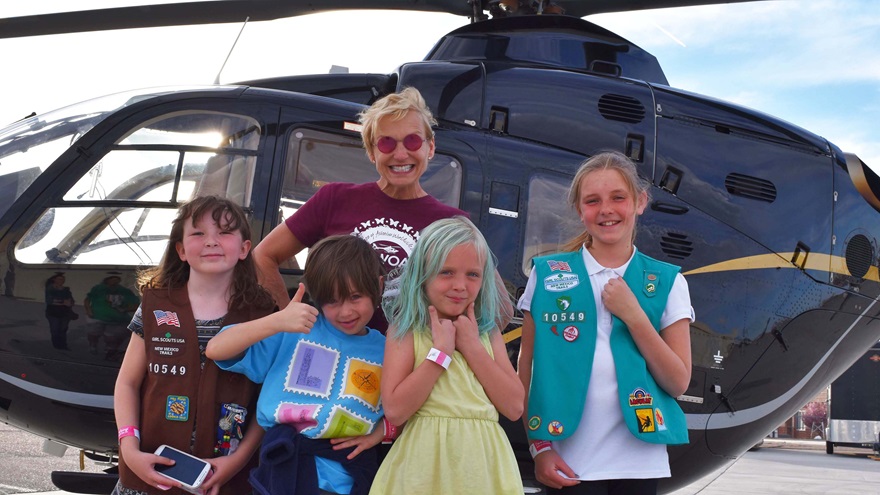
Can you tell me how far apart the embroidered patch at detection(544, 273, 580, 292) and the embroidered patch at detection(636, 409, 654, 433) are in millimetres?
446

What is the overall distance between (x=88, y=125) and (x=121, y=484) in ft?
8.36

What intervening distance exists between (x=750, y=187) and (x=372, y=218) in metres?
3.36

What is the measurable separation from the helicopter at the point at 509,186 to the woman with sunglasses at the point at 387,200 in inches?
61.8

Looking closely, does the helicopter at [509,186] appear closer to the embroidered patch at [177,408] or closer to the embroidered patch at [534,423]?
the embroidered patch at [177,408]

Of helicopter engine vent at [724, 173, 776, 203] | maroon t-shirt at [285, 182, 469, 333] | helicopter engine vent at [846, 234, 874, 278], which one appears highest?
helicopter engine vent at [724, 173, 776, 203]

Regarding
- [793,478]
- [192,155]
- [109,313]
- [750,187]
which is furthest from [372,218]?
[793,478]

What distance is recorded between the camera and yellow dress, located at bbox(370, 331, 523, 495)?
2.27 metres

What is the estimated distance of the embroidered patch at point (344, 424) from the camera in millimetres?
2408

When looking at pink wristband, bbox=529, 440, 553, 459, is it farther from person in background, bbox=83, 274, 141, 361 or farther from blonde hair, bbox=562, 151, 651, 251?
person in background, bbox=83, 274, 141, 361

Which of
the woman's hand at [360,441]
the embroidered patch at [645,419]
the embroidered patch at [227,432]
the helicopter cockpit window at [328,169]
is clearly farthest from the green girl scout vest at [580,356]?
the helicopter cockpit window at [328,169]

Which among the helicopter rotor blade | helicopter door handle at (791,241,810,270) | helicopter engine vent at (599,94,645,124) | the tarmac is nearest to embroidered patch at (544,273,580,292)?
helicopter engine vent at (599,94,645,124)

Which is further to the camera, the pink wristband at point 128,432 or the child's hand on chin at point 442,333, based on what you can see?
the pink wristband at point 128,432

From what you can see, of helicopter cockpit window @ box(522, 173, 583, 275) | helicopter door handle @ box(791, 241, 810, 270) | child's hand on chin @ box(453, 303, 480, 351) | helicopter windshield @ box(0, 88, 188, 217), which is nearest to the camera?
child's hand on chin @ box(453, 303, 480, 351)

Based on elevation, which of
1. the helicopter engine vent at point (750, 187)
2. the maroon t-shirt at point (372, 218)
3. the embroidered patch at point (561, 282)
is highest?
the helicopter engine vent at point (750, 187)
